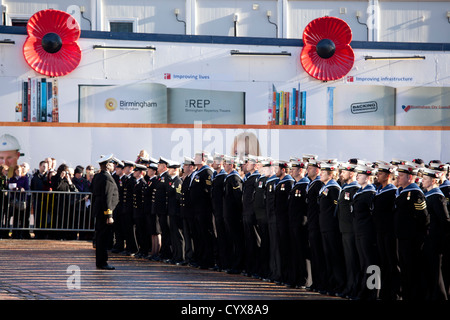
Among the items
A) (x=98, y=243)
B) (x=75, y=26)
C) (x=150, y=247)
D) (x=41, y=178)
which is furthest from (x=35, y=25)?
(x=98, y=243)

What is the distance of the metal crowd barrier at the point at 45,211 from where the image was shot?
62.0 feet

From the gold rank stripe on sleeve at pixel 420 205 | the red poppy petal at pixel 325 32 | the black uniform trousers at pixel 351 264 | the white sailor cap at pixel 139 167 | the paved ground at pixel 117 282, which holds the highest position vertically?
the red poppy petal at pixel 325 32

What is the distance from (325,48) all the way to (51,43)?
676 centimetres

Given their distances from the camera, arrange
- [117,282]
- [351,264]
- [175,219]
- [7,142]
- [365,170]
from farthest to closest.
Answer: [7,142] < [175,219] < [117,282] < [351,264] < [365,170]

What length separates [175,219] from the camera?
1552cm

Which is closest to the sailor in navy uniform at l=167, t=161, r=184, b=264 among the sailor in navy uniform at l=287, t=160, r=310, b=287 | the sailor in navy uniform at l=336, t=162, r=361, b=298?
the sailor in navy uniform at l=287, t=160, r=310, b=287

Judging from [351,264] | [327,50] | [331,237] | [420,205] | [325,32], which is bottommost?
[351,264]

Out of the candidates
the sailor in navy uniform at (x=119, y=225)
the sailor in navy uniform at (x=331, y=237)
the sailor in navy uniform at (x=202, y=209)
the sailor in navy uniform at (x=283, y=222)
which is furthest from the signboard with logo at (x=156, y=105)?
the sailor in navy uniform at (x=331, y=237)

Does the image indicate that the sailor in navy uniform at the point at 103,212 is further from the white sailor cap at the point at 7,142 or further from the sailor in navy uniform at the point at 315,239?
the white sailor cap at the point at 7,142

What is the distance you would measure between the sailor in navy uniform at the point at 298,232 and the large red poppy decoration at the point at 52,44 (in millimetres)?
9349

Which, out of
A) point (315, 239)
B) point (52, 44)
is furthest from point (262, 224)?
point (52, 44)

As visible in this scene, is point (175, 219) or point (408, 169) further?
point (175, 219)

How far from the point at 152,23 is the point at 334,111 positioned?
8330 mm

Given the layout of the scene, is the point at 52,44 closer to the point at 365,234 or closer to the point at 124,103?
the point at 124,103
